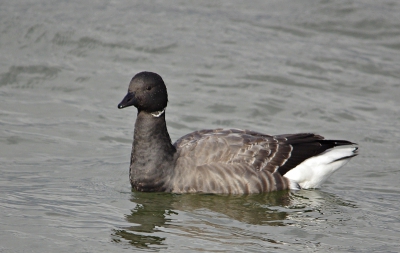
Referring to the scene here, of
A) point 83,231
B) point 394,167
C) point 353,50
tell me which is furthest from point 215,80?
point 83,231

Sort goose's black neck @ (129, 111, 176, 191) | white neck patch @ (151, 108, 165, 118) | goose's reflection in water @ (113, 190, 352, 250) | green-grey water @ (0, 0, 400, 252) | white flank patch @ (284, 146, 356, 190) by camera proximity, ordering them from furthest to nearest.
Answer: white flank patch @ (284, 146, 356, 190) < white neck patch @ (151, 108, 165, 118) < goose's black neck @ (129, 111, 176, 191) < green-grey water @ (0, 0, 400, 252) < goose's reflection in water @ (113, 190, 352, 250)

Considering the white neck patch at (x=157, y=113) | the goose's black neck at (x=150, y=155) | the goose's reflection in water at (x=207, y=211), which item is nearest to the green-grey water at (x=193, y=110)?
the goose's reflection in water at (x=207, y=211)

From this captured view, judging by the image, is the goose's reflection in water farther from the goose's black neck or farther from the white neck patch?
the white neck patch

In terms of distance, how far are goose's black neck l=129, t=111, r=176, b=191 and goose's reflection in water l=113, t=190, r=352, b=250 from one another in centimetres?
20

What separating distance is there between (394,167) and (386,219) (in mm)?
2755

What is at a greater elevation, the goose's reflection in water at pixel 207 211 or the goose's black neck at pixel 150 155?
the goose's black neck at pixel 150 155

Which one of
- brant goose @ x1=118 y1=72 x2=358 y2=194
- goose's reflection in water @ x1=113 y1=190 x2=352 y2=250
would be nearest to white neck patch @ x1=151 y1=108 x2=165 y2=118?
brant goose @ x1=118 y1=72 x2=358 y2=194

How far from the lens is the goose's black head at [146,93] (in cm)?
1019

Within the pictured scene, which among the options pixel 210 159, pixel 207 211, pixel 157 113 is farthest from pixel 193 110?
pixel 207 211

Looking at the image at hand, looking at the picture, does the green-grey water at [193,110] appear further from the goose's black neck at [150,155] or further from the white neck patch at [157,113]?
the white neck patch at [157,113]

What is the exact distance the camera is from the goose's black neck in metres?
10.3

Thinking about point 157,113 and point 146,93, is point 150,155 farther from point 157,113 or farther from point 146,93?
point 146,93

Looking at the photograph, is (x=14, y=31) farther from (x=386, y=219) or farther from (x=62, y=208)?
(x=386, y=219)

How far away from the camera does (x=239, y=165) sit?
10.5 metres
